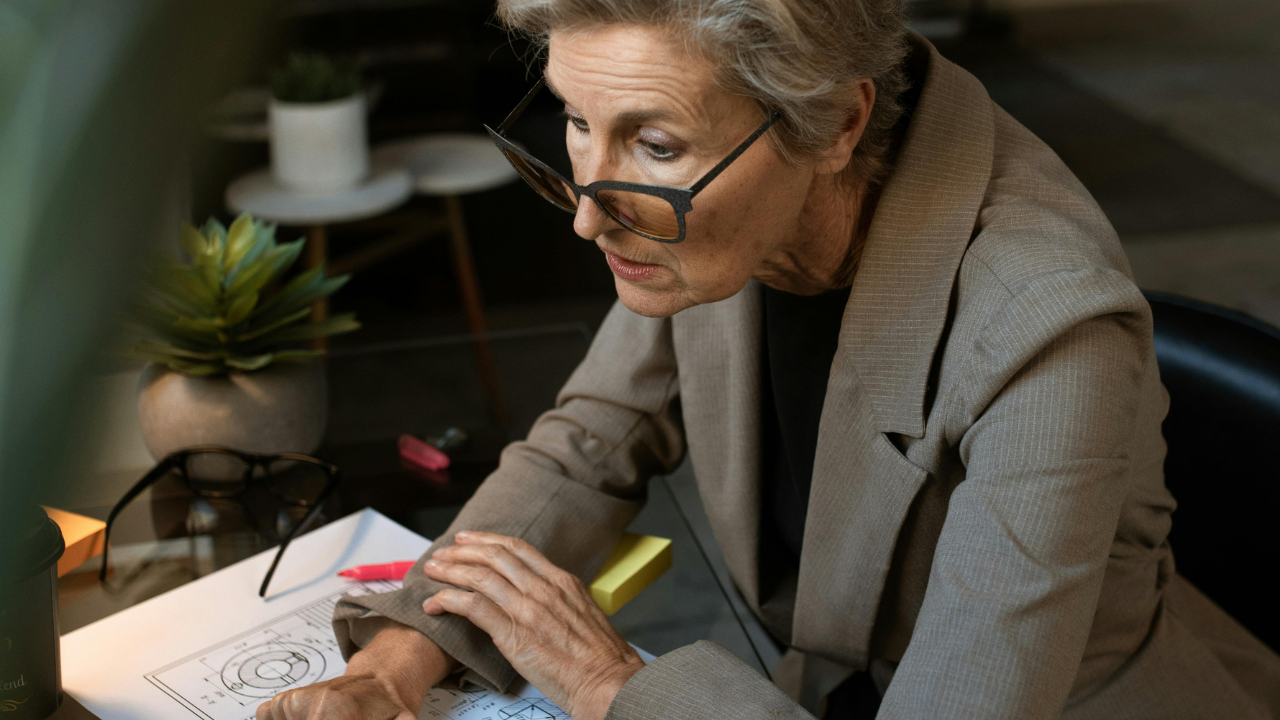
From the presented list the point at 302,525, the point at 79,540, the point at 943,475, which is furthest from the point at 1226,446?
the point at 79,540

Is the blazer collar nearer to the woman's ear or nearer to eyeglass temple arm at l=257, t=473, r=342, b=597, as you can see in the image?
the woman's ear

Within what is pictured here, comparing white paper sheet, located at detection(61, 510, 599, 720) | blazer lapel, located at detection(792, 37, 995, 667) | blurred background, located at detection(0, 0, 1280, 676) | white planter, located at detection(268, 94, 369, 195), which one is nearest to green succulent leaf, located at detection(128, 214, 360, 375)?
blurred background, located at detection(0, 0, 1280, 676)

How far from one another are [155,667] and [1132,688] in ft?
3.07

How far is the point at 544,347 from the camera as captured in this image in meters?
1.70

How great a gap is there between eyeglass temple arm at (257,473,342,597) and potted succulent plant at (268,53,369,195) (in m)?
1.53

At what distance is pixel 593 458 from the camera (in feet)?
4.02

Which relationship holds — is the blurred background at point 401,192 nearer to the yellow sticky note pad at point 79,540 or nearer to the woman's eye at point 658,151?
the yellow sticky note pad at point 79,540

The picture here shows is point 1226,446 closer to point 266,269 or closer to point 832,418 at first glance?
point 832,418

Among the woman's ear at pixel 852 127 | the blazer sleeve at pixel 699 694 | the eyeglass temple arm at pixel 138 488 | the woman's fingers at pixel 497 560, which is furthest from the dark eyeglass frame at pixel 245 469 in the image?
the woman's ear at pixel 852 127

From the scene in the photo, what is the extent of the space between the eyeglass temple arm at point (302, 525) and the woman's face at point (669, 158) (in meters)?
0.45

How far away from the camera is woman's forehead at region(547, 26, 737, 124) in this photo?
84 cm

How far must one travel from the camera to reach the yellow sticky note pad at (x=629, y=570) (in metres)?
1.12

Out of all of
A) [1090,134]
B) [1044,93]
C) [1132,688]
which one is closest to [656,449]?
[1132,688]

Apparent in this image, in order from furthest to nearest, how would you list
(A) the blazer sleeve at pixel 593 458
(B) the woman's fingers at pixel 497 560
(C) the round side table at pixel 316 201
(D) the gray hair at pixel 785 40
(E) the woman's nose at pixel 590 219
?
(C) the round side table at pixel 316 201 → (A) the blazer sleeve at pixel 593 458 → (B) the woman's fingers at pixel 497 560 → (E) the woman's nose at pixel 590 219 → (D) the gray hair at pixel 785 40
